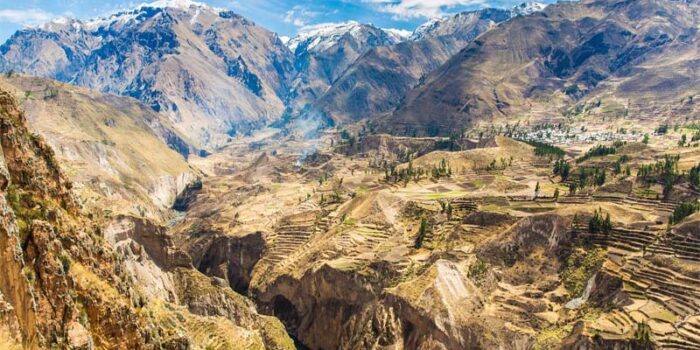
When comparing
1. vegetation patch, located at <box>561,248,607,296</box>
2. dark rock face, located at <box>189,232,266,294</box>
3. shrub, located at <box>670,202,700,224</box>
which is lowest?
dark rock face, located at <box>189,232,266,294</box>

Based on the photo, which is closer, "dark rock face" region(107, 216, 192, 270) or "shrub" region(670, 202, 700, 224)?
"shrub" region(670, 202, 700, 224)

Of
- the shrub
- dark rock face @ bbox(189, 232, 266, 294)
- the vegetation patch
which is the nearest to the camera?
the vegetation patch

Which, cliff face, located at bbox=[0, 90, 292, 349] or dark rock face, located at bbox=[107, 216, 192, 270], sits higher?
cliff face, located at bbox=[0, 90, 292, 349]

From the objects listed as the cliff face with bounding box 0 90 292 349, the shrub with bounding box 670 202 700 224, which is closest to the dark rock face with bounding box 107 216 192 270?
the cliff face with bounding box 0 90 292 349

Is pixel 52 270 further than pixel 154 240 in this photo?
No

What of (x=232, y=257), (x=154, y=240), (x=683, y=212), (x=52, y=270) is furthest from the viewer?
(x=232, y=257)

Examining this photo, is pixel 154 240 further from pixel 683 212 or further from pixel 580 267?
pixel 683 212

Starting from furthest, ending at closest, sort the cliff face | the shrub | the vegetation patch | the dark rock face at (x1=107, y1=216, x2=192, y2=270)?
the dark rock face at (x1=107, y1=216, x2=192, y2=270), the shrub, the vegetation patch, the cliff face

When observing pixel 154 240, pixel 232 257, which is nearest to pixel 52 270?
pixel 154 240

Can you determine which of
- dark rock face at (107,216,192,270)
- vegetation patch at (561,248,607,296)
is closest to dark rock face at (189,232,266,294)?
dark rock face at (107,216,192,270)

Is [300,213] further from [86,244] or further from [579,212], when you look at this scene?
[86,244]

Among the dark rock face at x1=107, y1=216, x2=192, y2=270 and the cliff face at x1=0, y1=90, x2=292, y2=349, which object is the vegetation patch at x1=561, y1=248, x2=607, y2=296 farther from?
the dark rock face at x1=107, y1=216, x2=192, y2=270

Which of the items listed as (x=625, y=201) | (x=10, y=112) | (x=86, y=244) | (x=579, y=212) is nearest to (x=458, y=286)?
(x=579, y=212)
